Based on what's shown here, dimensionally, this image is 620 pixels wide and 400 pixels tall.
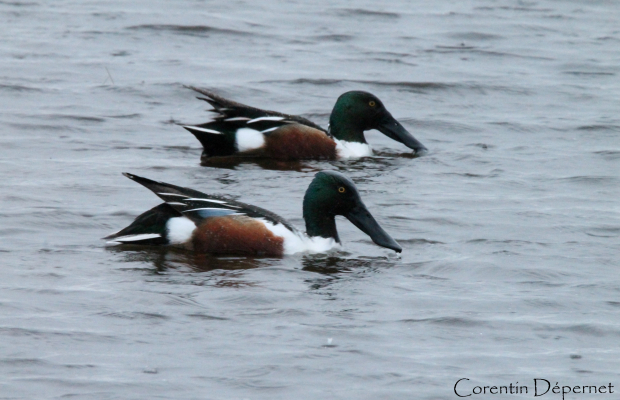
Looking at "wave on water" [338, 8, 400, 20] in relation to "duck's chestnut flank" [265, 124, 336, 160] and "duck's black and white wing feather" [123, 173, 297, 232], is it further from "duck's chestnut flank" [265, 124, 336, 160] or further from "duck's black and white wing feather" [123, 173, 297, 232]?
"duck's black and white wing feather" [123, 173, 297, 232]

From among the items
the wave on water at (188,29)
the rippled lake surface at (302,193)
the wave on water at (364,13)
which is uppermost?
the wave on water at (364,13)

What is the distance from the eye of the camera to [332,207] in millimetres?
8141

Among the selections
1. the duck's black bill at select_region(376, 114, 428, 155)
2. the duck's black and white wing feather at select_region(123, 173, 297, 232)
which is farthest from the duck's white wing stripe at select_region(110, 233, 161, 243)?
the duck's black bill at select_region(376, 114, 428, 155)

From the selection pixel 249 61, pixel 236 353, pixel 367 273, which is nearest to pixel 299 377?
pixel 236 353

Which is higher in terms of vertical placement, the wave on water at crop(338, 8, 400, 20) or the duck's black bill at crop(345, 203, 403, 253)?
the wave on water at crop(338, 8, 400, 20)

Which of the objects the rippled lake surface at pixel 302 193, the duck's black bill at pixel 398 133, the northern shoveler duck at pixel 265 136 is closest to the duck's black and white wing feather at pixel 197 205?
the rippled lake surface at pixel 302 193

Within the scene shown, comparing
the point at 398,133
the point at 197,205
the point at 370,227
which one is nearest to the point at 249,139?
the point at 398,133

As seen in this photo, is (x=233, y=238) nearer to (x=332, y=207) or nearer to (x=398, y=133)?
(x=332, y=207)

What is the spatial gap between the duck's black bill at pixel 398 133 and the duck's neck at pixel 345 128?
0.89 feet

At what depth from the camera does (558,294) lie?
723 cm

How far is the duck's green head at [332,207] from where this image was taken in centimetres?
806

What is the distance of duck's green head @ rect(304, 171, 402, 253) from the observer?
806 centimetres

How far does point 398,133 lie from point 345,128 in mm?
534

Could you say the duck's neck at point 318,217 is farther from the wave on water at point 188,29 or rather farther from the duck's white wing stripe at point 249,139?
the wave on water at point 188,29
